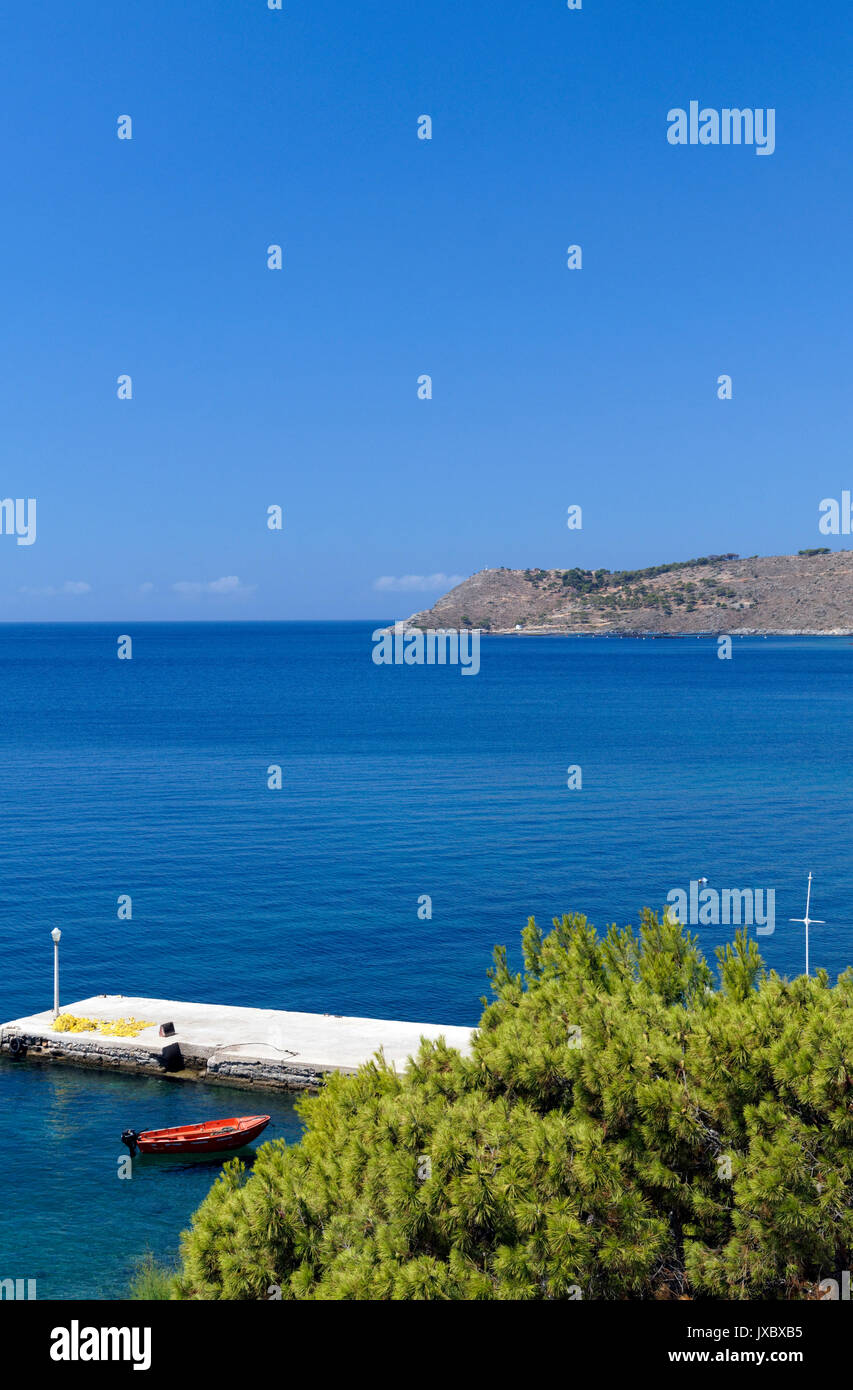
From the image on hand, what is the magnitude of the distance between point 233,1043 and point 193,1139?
6.27 metres

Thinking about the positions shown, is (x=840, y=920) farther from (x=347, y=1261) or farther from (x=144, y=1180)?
(x=347, y=1261)

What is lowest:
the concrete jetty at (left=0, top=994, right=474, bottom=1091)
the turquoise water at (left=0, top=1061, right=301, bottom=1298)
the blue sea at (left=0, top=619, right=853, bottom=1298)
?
the turquoise water at (left=0, top=1061, right=301, bottom=1298)

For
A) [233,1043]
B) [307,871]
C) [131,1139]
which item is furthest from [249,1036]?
[307,871]

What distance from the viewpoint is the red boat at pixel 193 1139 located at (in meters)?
30.3

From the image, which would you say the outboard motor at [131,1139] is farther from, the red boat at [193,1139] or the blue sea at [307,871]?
the blue sea at [307,871]

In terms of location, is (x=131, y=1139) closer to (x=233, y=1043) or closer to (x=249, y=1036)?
(x=233, y=1043)

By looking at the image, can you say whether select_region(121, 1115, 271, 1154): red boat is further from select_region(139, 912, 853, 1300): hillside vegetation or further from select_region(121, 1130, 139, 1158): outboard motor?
select_region(139, 912, 853, 1300): hillside vegetation

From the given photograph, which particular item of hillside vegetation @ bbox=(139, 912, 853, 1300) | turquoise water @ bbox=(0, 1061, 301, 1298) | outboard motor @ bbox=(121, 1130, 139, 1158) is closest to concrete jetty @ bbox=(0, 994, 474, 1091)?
turquoise water @ bbox=(0, 1061, 301, 1298)

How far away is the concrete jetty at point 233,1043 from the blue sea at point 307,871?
93 centimetres

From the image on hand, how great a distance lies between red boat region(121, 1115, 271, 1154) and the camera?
99.6 feet

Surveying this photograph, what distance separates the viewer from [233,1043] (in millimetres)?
36656

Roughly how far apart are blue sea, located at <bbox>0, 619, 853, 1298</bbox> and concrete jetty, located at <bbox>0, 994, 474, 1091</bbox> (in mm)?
929
